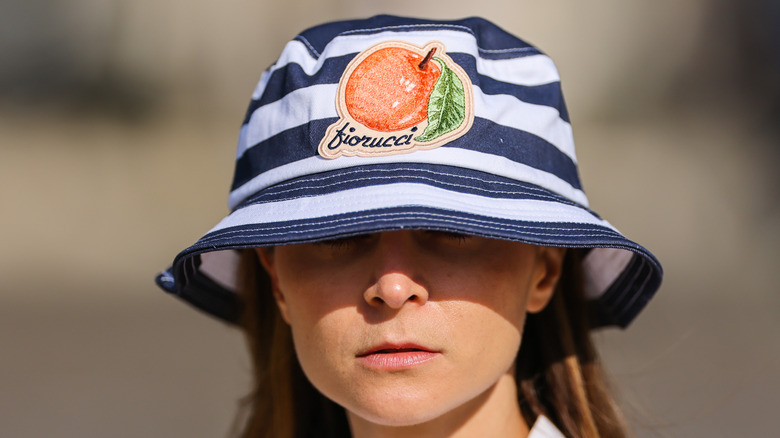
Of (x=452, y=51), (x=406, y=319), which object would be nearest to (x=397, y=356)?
(x=406, y=319)

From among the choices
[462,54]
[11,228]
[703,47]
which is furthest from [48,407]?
[703,47]

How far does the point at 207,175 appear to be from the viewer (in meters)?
4.91

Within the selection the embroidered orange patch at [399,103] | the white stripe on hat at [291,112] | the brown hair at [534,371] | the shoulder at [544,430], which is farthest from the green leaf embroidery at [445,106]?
the shoulder at [544,430]

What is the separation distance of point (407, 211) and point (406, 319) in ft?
0.61

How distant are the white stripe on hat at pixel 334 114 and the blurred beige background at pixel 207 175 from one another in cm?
236

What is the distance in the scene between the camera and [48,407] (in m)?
3.77

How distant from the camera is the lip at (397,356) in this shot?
1.30 meters

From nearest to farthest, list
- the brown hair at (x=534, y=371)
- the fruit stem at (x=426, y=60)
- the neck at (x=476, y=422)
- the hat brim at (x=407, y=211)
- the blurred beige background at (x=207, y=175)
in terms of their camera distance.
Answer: the hat brim at (x=407, y=211)
the fruit stem at (x=426, y=60)
the neck at (x=476, y=422)
the brown hair at (x=534, y=371)
the blurred beige background at (x=207, y=175)

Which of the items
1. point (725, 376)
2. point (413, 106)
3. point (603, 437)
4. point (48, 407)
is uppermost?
point (413, 106)

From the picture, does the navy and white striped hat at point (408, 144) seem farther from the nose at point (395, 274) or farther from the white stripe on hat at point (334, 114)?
the nose at point (395, 274)

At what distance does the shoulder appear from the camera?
1546 mm

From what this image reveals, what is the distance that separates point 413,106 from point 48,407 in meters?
3.07

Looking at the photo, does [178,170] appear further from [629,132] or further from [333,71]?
[333,71]

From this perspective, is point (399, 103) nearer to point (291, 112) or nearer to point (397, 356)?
point (291, 112)
